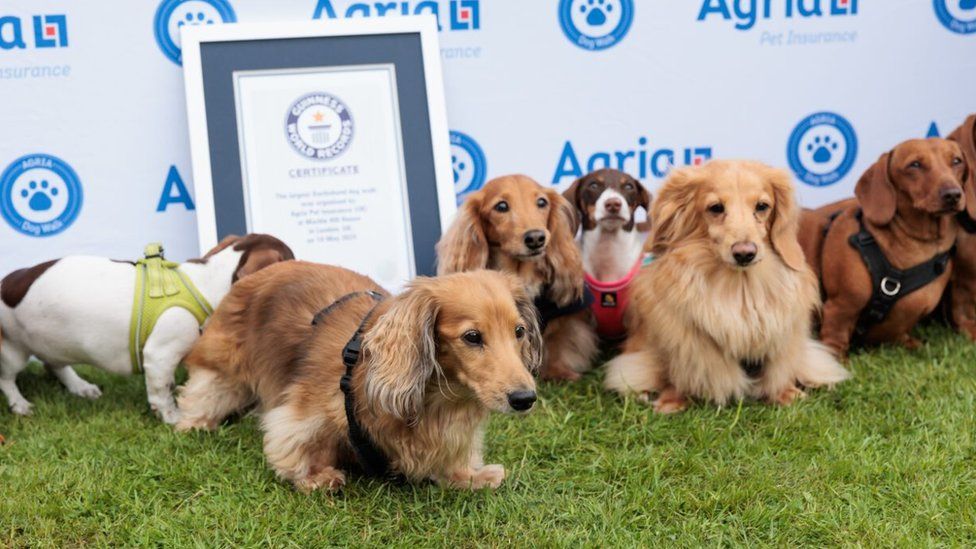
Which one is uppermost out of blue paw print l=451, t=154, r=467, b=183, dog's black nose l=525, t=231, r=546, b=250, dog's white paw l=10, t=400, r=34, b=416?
blue paw print l=451, t=154, r=467, b=183

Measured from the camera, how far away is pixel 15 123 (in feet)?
14.7

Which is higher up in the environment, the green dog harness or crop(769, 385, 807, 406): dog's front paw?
the green dog harness

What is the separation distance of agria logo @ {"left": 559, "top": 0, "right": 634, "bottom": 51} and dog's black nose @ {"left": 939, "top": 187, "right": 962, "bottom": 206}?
194cm

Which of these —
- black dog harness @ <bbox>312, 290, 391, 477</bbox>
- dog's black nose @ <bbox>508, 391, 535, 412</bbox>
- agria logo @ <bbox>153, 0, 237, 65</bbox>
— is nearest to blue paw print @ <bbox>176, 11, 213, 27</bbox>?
agria logo @ <bbox>153, 0, 237, 65</bbox>

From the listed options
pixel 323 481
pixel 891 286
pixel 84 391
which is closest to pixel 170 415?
pixel 84 391

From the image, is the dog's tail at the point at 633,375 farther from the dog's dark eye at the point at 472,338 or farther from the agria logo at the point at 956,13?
the agria logo at the point at 956,13

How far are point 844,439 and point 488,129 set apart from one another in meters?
2.58

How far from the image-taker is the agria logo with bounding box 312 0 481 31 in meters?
4.69

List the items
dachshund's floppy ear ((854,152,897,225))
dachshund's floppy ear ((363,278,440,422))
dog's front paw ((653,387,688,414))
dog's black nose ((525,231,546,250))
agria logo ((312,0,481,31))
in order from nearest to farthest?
dachshund's floppy ear ((363,278,440,422)) → dog's front paw ((653,387,688,414)) → dog's black nose ((525,231,546,250)) → dachshund's floppy ear ((854,152,897,225)) → agria logo ((312,0,481,31))

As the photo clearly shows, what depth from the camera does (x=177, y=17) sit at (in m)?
4.55

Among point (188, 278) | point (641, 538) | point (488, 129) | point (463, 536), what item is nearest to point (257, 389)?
point (188, 278)

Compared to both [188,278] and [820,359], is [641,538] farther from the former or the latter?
[188,278]

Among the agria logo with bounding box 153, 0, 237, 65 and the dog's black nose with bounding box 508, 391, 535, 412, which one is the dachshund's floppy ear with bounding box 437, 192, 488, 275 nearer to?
the dog's black nose with bounding box 508, 391, 535, 412

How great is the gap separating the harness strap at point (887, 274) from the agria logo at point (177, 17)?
335 centimetres
